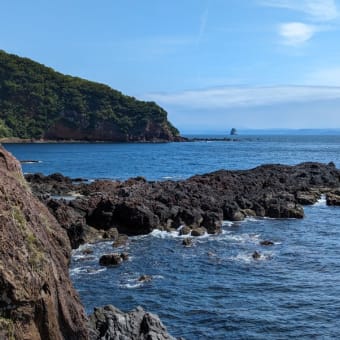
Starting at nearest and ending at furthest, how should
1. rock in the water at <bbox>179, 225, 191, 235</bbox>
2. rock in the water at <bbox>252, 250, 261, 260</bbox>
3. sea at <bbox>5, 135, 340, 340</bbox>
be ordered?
sea at <bbox>5, 135, 340, 340</bbox> → rock in the water at <bbox>252, 250, 261, 260</bbox> → rock in the water at <bbox>179, 225, 191, 235</bbox>

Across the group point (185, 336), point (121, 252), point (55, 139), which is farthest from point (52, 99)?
point (185, 336)

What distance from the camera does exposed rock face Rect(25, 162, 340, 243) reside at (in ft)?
120

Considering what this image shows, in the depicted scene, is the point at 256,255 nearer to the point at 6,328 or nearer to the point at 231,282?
the point at 231,282

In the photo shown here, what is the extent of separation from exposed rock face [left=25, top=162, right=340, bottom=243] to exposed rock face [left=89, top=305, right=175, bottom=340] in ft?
57.4

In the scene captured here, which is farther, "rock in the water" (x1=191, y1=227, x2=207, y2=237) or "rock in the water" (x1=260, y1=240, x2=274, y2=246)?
"rock in the water" (x1=191, y1=227, x2=207, y2=237)

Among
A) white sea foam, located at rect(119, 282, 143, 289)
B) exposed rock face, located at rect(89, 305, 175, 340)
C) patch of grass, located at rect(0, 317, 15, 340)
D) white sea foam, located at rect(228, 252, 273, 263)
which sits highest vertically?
patch of grass, located at rect(0, 317, 15, 340)

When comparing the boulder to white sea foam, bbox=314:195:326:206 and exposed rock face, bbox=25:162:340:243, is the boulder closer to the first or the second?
exposed rock face, bbox=25:162:340:243

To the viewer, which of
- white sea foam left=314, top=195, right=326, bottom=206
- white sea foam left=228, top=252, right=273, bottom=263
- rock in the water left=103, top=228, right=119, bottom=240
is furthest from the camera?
white sea foam left=314, top=195, right=326, bottom=206

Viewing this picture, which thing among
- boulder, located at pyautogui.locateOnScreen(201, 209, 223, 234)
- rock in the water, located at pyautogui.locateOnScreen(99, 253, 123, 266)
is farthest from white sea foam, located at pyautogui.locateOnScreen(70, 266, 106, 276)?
boulder, located at pyautogui.locateOnScreen(201, 209, 223, 234)

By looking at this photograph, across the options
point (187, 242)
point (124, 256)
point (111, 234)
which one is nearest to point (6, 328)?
point (124, 256)

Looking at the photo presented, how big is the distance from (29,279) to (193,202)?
32896 millimetres

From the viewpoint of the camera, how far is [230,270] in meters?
26.9

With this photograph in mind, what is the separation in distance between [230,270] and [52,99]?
18163 cm

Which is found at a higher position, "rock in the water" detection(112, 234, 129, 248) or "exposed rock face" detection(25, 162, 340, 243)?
"exposed rock face" detection(25, 162, 340, 243)
